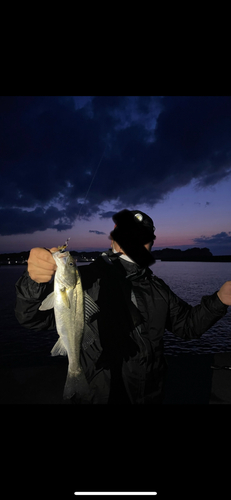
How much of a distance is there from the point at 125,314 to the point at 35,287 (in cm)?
123

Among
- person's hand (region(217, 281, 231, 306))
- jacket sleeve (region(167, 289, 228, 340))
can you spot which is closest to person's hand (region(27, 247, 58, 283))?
jacket sleeve (region(167, 289, 228, 340))

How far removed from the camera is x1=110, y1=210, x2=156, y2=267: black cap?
348 centimetres

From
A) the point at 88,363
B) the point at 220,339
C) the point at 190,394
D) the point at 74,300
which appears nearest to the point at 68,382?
the point at 88,363

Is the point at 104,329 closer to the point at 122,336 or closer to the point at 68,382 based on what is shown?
the point at 122,336

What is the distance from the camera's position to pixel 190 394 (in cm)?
603

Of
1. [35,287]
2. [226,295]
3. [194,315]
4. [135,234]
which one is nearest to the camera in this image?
[35,287]

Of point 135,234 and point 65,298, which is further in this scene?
point 135,234

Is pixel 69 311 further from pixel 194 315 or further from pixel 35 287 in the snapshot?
pixel 194 315

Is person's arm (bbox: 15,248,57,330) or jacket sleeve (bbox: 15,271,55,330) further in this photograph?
jacket sleeve (bbox: 15,271,55,330)

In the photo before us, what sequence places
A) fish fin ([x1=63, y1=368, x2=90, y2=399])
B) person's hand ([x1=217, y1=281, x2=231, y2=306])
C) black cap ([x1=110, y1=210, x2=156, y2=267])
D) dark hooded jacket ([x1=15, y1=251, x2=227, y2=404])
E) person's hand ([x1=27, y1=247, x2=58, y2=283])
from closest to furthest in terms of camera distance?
1. person's hand ([x1=27, y1=247, x2=58, y2=283])
2. fish fin ([x1=63, y1=368, x2=90, y2=399])
3. dark hooded jacket ([x1=15, y1=251, x2=227, y2=404])
4. person's hand ([x1=217, y1=281, x2=231, y2=306])
5. black cap ([x1=110, y1=210, x2=156, y2=267])

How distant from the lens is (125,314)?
3102 millimetres

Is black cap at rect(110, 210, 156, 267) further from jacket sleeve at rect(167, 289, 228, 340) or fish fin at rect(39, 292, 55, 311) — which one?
fish fin at rect(39, 292, 55, 311)

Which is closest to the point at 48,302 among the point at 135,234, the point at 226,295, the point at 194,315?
the point at 135,234

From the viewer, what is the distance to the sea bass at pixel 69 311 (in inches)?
102
